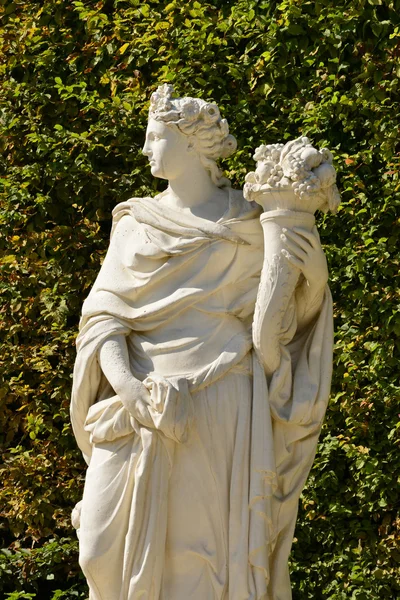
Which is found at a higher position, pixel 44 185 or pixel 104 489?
pixel 44 185

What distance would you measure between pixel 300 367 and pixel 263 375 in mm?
218

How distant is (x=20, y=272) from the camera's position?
41.9 feet

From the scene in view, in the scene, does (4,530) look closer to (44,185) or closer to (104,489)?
(44,185)

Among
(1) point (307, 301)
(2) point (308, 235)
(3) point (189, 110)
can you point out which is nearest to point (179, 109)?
(3) point (189, 110)

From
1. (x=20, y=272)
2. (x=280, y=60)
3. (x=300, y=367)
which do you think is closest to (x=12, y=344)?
(x=20, y=272)

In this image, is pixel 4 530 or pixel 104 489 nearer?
pixel 104 489

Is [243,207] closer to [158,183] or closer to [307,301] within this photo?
[307,301]

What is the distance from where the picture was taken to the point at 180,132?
29.7 ft

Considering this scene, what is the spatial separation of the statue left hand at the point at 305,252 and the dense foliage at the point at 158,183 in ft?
9.25

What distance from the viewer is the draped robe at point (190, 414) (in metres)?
8.72

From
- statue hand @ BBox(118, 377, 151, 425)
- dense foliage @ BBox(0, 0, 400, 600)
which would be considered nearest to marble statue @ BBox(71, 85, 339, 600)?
statue hand @ BBox(118, 377, 151, 425)

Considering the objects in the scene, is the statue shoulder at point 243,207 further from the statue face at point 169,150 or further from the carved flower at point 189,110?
the carved flower at point 189,110

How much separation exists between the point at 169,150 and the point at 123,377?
976 millimetres

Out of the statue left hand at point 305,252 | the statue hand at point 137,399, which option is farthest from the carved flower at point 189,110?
the statue hand at point 137,399
